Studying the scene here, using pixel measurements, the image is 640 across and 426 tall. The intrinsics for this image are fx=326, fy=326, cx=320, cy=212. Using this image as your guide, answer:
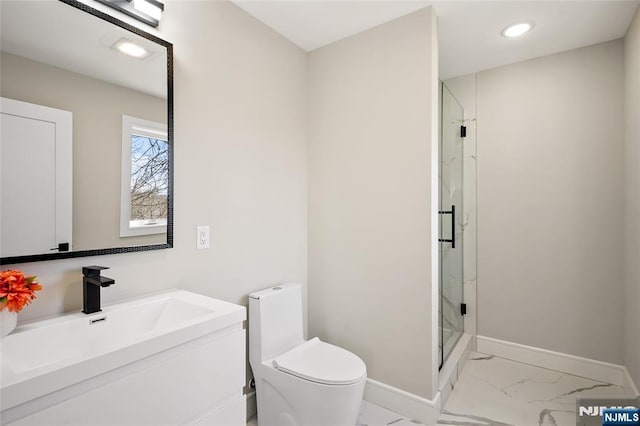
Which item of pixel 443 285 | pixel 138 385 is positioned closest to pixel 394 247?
pixel 443 285

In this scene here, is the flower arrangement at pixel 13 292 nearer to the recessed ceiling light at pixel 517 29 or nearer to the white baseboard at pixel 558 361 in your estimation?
the recessed ceiling light at pixel 517 29

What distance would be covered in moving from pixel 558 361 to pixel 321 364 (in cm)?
200

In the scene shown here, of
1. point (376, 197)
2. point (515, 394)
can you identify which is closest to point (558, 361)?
point (515, 394)

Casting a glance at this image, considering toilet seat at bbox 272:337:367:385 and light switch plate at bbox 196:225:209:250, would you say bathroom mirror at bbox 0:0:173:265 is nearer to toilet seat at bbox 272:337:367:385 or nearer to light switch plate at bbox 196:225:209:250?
light switch plate at bbox 196:225:209:250

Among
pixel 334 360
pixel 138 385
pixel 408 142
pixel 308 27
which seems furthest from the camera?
pixel 308 27

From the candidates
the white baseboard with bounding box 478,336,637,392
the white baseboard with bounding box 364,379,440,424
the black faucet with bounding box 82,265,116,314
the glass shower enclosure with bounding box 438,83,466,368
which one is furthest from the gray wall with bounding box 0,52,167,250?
the white baseboard with bounding box 478,336,637,392

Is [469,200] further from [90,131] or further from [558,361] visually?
[90,131]

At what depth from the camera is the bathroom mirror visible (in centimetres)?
110

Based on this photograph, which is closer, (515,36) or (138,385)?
(138,385)

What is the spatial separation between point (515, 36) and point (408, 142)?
115 centimetres

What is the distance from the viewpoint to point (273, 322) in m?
1.88

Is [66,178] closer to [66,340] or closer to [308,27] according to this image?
[66,340]

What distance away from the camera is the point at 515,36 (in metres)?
2.22

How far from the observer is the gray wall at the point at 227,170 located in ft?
4.81
